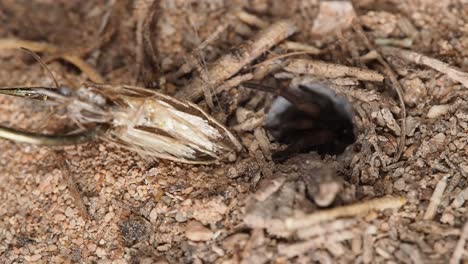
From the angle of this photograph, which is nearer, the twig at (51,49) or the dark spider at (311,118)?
the dark spider at (311,118)

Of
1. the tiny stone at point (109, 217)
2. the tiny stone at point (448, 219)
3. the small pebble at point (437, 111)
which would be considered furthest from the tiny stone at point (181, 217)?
the small pebble at point (437, 111)

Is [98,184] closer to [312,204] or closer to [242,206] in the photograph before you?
[242,206]

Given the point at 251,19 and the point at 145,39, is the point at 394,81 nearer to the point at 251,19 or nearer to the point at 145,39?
the point at 251,19

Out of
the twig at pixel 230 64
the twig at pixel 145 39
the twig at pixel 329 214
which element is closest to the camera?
the twig at pixel 329 214

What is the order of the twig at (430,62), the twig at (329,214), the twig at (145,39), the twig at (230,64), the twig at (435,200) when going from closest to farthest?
the twig at (329,214), the twig at (435,200), the twig at (430,62), the twig at (230,64), the twig at (145,39)

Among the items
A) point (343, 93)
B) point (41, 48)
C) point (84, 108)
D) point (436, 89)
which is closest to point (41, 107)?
point (41, 48)

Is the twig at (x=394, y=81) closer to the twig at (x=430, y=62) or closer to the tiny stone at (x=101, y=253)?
the twig at (x=430, y=62)
